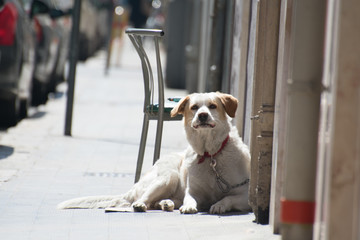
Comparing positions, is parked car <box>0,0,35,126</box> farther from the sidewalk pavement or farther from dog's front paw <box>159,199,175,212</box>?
dog's front paw <box>159,199,175,212</box>

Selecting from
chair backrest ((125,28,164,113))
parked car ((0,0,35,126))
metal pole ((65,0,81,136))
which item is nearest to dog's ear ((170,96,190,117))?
chair backrest ((125,28,164,113))

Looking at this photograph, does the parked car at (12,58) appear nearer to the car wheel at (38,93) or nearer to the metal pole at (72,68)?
the metal pole at (72,68)

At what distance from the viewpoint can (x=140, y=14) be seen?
49812 mm

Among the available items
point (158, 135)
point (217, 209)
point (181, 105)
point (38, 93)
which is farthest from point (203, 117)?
point (38, 93)

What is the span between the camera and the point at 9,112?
10.7 meters

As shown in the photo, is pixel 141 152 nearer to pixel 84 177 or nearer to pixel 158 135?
pixel 158 135

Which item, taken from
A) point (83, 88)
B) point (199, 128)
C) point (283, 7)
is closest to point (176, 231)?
point (199, 128)

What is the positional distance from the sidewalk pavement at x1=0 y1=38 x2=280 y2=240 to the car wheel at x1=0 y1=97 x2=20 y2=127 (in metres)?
0.14

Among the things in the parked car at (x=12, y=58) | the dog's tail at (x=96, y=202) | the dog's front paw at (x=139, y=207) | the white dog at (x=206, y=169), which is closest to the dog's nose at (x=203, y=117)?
the white dog at (x=206, y=169)

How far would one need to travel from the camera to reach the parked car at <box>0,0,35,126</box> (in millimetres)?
10109

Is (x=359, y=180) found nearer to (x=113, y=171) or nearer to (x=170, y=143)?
(x=113, y=171)

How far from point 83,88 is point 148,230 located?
13.5 meters

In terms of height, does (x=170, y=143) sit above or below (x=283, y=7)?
below

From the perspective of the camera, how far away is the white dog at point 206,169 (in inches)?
243
